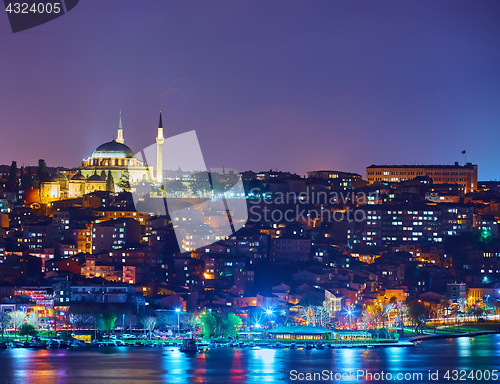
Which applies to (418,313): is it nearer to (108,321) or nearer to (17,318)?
(108,321)

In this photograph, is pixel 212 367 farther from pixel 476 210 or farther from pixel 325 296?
pixel 476 210

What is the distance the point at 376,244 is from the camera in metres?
48.4

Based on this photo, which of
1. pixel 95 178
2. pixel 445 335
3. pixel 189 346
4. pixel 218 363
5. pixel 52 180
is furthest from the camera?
pixel 95 178

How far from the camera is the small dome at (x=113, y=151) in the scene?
187 feet

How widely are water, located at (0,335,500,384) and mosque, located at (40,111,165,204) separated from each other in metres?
18.4

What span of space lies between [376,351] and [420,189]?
21.1 meters

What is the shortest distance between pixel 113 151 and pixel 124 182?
3.68 meters

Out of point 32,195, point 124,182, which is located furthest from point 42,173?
point 124,182

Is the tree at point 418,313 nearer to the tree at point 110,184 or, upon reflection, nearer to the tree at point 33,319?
the tree at point 33,319

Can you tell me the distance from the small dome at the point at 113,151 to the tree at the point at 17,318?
20.8 meters

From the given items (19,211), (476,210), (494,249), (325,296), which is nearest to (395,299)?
(325,296)

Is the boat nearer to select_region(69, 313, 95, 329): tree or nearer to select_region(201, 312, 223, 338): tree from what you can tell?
select_region(201, 312, 223, 338): tree

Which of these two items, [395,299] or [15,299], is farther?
[395,299]

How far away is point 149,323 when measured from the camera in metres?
36.7
